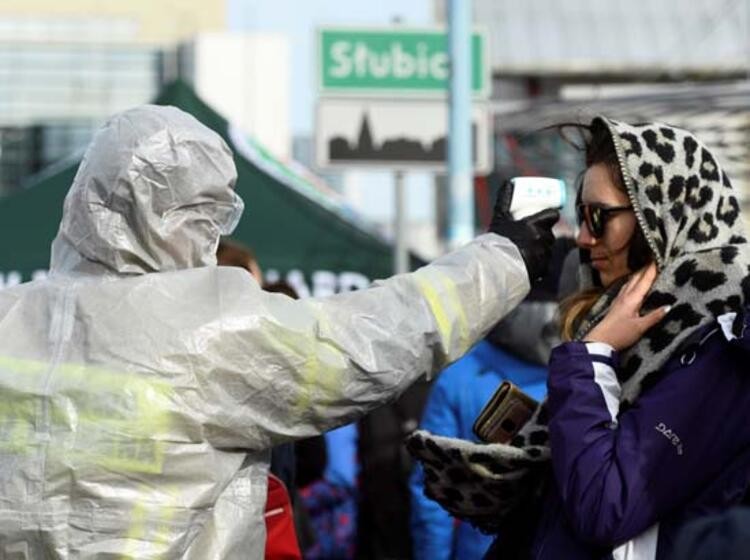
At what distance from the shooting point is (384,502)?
5.95m

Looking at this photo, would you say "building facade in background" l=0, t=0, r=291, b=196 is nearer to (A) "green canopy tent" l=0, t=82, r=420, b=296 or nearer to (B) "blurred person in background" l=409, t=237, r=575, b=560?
(A) "green canopy tent" l=0, t=82, r=420, b=296

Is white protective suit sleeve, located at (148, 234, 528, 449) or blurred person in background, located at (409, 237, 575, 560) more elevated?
white protective suit sleeve, located at (148, 234, 528, 449)

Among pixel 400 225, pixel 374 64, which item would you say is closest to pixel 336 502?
pixel 400 225

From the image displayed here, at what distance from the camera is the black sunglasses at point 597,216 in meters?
2.74

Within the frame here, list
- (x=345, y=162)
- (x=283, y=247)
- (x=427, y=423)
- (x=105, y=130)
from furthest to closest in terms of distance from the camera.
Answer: (x=283, y=247), (x=345, y=162), (x=427, y=423), (x=105, y=130)

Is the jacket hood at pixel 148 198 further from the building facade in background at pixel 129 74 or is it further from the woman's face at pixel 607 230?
the building facade in background at pixel 129 74

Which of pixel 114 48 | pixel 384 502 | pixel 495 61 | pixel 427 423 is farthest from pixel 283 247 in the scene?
pixel 114 48

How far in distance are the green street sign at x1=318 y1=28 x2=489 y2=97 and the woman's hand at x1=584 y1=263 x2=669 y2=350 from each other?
4.46m

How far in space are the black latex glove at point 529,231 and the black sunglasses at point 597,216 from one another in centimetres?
8

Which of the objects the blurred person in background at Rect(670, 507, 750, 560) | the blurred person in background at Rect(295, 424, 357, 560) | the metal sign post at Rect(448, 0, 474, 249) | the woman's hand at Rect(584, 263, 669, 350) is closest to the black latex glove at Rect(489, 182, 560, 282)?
the woman's hand at Rect(584, 263, 669, 350)

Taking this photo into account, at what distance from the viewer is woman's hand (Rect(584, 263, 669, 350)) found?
8.68 ft

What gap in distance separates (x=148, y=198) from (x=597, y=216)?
73 centimetres

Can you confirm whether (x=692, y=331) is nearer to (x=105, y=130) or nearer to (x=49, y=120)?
(x=105, y=130)

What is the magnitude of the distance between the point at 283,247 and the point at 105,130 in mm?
5380
